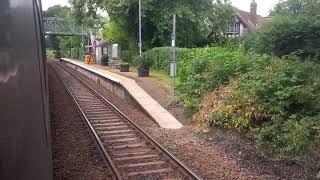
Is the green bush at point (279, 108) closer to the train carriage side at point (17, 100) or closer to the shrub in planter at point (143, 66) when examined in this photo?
the train carriage side at point (17, 100)

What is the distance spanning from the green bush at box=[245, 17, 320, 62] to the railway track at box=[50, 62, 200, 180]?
6430mm

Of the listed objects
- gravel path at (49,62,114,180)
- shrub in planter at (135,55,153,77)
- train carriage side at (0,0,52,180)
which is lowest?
gravel path at (49,62,114,180)

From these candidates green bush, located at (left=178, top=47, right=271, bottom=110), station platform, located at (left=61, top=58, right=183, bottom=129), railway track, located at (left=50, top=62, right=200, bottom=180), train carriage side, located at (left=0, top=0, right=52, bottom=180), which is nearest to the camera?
train carriage side, located at (left=0, top=0, right=52, bottom=180)

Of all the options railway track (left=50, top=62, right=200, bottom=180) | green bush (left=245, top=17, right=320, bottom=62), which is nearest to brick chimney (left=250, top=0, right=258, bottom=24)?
green bush (left=245, top=17, right=320, bottom=62)

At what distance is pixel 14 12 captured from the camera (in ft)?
7.97

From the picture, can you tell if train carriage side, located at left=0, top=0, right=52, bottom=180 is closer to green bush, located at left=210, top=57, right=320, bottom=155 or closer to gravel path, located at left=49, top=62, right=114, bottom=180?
gravel path, located at left=49, top=62, right=114, bottom=180

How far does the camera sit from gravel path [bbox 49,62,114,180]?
8.80 meters

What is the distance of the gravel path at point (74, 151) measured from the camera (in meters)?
8.80

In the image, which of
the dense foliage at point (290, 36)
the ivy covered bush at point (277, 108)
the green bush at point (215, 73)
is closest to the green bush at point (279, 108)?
the ivy covered bush at point (277, 108)

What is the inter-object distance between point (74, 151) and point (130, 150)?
4.43 feet

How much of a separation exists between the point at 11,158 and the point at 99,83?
92.4 ft

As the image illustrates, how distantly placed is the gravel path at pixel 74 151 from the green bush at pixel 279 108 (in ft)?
11.4

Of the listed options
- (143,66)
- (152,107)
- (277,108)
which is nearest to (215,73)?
(152,107)

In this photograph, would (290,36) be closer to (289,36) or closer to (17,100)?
(289,36)
